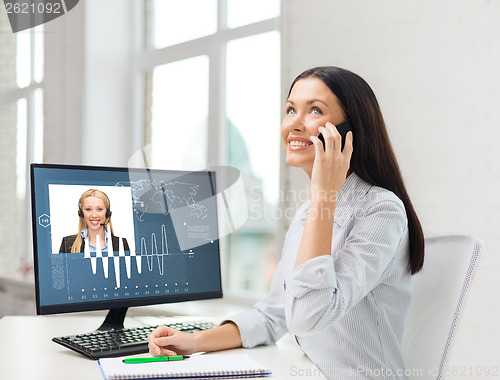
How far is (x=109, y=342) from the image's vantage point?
4.29 feet

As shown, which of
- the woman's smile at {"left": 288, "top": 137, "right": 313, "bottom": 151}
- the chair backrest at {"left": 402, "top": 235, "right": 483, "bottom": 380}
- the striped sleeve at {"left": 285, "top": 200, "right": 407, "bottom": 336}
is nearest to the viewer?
the striped sleeve at {"left": 285, "top": 200, "right": 407, "bottom": 336}

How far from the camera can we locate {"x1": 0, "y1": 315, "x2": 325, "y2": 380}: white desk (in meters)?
1.13

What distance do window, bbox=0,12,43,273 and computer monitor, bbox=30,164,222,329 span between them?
2.93m

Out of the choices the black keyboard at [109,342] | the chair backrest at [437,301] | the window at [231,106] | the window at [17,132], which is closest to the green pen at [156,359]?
the black keyboard at [109,342]

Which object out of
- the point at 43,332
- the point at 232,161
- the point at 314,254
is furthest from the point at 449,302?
the point at 232,161

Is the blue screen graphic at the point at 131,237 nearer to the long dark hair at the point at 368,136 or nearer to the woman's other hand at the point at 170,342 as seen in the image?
the woman's other hand at the point at 170,342

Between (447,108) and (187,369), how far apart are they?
124 centimetres

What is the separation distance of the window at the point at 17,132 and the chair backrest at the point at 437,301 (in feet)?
11.2

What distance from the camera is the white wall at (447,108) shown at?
1.75 metres

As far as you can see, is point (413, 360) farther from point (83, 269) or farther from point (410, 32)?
point (410, 32)

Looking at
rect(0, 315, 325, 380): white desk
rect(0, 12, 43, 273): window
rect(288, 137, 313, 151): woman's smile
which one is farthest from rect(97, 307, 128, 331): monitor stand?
rect(0, 12, 43, 273): window

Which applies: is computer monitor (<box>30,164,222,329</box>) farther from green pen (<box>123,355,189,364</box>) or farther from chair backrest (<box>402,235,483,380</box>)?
chair backrest (<box>402,235,483,380</box>)

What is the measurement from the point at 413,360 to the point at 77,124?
271 centimetres

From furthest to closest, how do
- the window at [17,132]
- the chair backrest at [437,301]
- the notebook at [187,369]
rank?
the window at [17,132]
the chair backrest at [437,301]
the notebook at [187,369]
